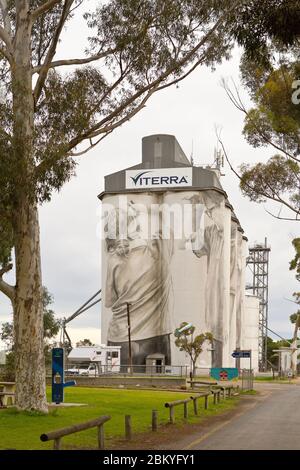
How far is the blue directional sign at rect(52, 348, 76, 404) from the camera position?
27.3 metres

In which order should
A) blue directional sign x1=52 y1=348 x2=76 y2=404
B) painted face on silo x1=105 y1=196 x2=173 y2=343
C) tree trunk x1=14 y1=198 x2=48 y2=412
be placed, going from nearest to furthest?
1. tree trunk x1=14 y1=198 x2=48 y2=412
2. blue directional sign x1=52 y1=348 x2=76 y2=404
3. painted face on silo x1=105 y1=196 x2=173 y2=343

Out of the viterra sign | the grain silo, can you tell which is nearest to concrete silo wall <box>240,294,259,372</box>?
the grain silo

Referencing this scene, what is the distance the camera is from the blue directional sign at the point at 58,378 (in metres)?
27.3

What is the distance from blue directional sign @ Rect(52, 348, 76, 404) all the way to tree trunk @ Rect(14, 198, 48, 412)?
4.11m

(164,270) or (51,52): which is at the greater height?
(51,52)

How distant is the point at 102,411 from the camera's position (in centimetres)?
2453

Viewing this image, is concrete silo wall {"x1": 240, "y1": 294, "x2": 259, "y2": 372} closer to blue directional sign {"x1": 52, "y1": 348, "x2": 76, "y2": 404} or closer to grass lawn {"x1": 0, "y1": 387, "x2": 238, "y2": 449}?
grass lawn {"x1": 0, "y1": 387, "x2": 238, "y2": 449}

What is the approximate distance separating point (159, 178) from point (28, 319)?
7252 cm

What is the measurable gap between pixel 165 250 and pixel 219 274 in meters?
6.96

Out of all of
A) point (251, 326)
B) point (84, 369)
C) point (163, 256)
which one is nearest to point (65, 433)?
point (84, 369)

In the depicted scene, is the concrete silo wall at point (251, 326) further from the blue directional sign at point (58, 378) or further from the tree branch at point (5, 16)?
the tree branch at point (5, 16)

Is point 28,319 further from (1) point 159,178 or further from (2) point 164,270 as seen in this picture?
(1) point 159,178

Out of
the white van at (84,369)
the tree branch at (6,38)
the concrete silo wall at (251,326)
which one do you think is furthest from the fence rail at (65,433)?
the concrete silo wall at (251,326)

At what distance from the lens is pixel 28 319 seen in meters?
22.8
